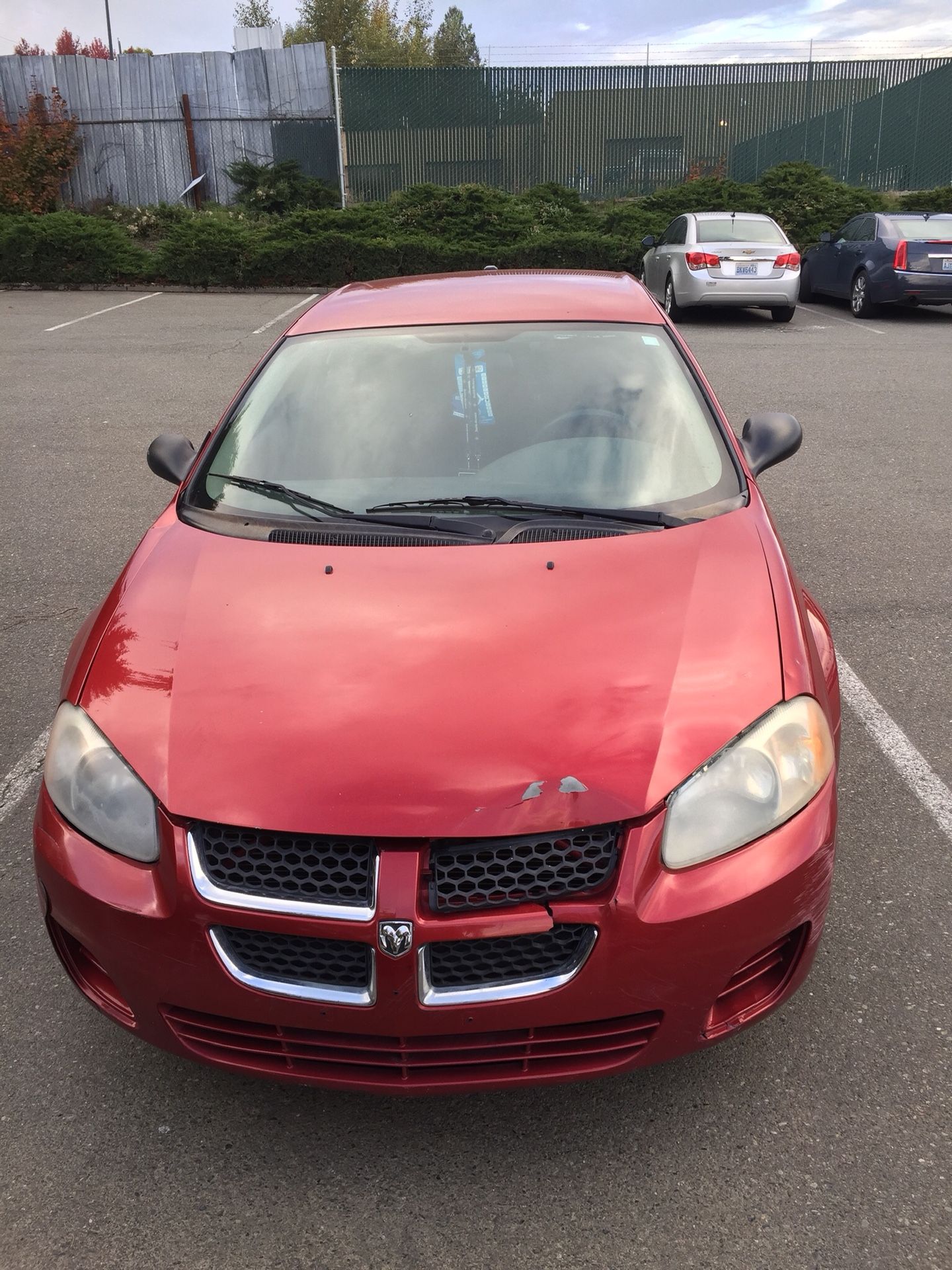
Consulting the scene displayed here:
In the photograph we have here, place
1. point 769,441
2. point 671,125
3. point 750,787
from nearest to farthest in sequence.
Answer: point 750,787, point 769,441, point 671,125

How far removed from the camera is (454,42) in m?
76.6

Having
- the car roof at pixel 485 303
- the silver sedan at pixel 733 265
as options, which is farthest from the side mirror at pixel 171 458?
the silver sedan at pixel 733 265

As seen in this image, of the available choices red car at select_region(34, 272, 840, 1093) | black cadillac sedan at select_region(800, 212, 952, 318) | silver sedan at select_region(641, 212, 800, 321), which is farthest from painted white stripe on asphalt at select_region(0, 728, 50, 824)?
black cadillac sedan at select_region(800, 212, 952, 318)

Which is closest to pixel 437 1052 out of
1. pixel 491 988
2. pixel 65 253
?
pixel 491 988

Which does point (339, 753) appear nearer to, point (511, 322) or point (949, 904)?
point (949, 904)

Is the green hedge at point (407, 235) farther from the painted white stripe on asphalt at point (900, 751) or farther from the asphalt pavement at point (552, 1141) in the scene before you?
the asphalt pavement at point (552, 1141)

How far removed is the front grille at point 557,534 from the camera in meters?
2.87

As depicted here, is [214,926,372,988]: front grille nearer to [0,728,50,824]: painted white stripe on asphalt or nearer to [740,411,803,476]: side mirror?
[0,728,50,824]: painted white stripe on asphalt

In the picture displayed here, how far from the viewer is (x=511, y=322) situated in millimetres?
3715

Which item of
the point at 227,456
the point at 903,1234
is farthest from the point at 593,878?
the point at 227,456

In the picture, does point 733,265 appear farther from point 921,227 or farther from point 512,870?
point 512,870

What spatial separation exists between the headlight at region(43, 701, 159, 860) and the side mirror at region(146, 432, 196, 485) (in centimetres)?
140

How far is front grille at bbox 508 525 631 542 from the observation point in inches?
113

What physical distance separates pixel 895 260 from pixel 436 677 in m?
14.6
